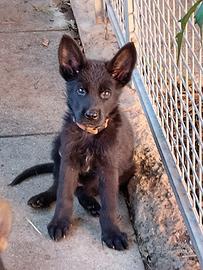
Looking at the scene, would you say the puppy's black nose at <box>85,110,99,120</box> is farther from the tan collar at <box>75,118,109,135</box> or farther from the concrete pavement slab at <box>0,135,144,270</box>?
the concrete pavement slab at <box>0,135,144,270</box>

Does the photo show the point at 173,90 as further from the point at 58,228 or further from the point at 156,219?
the point at 58,228

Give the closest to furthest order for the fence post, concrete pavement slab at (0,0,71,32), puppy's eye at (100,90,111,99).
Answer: puppy's eye at (100,90,111,99), the fence post, concrete pavement slab at (0,0,71,32)

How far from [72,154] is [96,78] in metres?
0.43

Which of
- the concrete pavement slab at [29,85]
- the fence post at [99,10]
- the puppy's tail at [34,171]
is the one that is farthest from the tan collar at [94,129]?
the fence post at [99,10]

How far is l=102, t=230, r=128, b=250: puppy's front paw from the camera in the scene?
4035 millimetres

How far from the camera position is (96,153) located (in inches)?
161

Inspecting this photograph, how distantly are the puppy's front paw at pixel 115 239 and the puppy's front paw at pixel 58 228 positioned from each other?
0.21m

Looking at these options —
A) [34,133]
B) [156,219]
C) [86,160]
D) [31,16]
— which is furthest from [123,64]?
[31,16]

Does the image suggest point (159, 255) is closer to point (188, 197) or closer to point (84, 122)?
point (188, 197)

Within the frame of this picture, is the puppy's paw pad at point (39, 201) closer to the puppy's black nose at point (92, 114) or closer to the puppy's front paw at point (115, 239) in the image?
the puppy's front paw at point (115, 239)

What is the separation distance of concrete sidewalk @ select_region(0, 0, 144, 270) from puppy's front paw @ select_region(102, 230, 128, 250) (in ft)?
Answer: 0.10

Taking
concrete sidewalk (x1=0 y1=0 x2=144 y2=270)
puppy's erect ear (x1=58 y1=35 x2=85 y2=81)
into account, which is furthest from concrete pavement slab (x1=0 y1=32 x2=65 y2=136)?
puppy's erect ear (x1=58 y1=35 x2=85 y2=81)

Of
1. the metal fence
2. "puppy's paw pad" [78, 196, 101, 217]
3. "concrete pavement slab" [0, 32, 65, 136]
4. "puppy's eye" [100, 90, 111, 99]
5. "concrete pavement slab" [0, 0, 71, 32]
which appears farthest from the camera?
"concrete pavement slab" [0, 0, 71, 32]

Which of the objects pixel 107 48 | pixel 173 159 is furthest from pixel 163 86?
pixel 107 48
